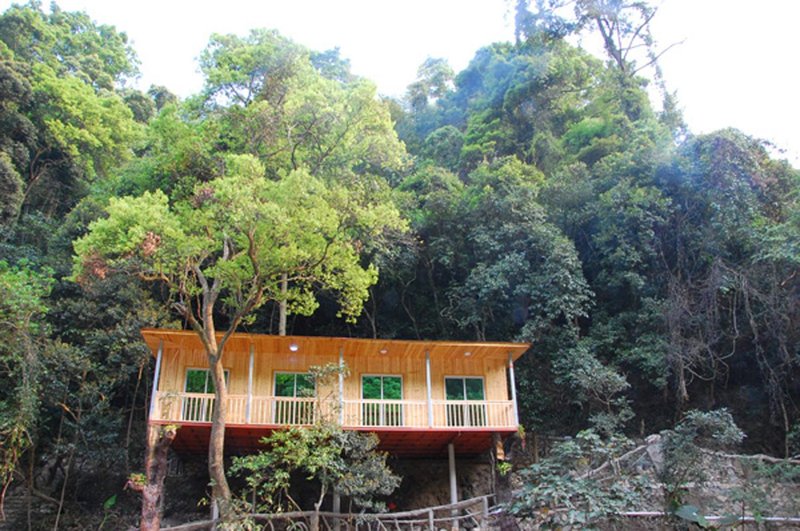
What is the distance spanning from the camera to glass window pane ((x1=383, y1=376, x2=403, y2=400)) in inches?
549

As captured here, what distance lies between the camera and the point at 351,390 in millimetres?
13773

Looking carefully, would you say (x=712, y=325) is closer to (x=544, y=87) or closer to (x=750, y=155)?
(x=750, y=155)

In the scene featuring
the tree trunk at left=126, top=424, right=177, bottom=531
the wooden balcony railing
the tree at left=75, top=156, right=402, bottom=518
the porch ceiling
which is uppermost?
the tree at left=75, top=156, right=402, bottom=518

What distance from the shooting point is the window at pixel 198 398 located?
12156mm

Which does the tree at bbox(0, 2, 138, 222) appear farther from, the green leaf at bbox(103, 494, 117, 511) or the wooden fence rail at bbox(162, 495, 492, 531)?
the wooden fence rail at bbox(162, 495, 492, 531)

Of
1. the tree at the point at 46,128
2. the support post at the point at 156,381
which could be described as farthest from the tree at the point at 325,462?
the tree at the point at 46,128

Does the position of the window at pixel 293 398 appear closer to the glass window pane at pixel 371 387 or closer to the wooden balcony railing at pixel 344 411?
the wooden balcony railing at pixel 344 411

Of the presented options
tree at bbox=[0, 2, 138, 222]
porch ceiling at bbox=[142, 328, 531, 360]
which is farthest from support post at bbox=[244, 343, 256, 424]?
tree at bbox=[0, 2, 138, 222]

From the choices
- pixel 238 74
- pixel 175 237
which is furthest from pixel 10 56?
pixel 175 237

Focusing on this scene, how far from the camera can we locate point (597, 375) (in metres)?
13.8

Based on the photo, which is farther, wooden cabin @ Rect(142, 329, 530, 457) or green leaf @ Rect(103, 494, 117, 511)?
green leaf @ Rect(103, 494, 117, 511)

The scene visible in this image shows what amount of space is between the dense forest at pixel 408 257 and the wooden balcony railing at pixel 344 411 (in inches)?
79.0

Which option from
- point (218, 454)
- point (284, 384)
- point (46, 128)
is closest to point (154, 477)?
point (218, 454)

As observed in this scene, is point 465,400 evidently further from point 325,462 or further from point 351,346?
point 325,462
